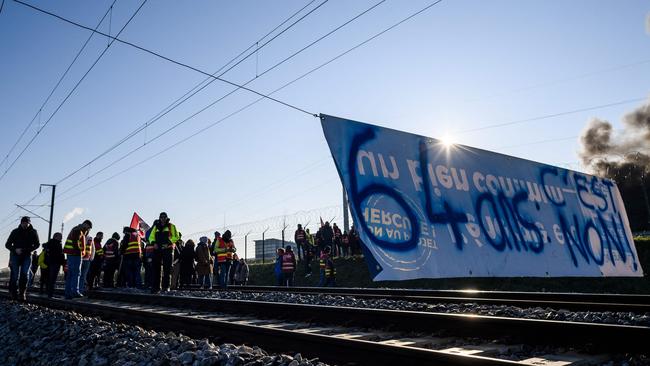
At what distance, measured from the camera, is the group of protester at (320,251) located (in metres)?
17.7

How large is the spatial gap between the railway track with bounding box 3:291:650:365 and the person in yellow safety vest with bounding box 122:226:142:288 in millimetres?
7220

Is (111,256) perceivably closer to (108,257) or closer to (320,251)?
(108,257)

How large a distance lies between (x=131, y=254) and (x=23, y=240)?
3.84m

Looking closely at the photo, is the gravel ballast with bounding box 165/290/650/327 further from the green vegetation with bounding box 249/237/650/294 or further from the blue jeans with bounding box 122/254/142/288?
the green vegetation with bounding box 249/237/650/294

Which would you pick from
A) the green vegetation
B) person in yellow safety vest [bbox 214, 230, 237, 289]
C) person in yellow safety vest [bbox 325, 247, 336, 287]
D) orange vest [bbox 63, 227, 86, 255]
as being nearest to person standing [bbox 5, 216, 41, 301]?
orange vest [bbox 63, 227, 86, 255]

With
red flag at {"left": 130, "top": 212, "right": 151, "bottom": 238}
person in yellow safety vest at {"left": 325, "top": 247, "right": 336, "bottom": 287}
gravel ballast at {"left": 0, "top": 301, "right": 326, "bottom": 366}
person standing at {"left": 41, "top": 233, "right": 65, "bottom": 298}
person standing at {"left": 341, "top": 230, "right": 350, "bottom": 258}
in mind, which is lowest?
gravel ballast at {"left": 0, "top": 301, "right": 326, "bottom": 366}

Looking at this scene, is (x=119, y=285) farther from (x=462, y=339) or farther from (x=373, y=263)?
(x=462, y=339)

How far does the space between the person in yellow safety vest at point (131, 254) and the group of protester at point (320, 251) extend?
510 cm

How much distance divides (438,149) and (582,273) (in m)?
6.08

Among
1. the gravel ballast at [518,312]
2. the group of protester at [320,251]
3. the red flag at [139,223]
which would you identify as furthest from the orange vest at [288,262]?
the gravel ballast at [518,312]

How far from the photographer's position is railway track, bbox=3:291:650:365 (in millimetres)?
3635

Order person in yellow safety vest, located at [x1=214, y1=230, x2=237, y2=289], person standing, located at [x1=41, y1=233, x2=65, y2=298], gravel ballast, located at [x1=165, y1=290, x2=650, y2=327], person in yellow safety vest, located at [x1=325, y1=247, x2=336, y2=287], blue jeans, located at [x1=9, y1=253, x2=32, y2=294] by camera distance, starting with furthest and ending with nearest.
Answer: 1. person in yellow safety vest, located at [x1=325, y1=247, x2=336, y2=287]
2. person in yellow safety vest, located at [x1=214, y1=230, x2=237, y2=289]
3. person standing, located at [x1=41, y1=233, x2=65, y2=298]
4. blue jeans, located at [x1=9, y1=253, x2=32, y2=294]
5. gravel ballast, located at [x1=165, y1=290, x2=650, y2=327]

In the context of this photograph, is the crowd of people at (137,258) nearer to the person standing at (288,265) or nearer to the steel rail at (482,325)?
the person standing at (288,265)

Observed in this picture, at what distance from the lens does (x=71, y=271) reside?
1149 centimetres
